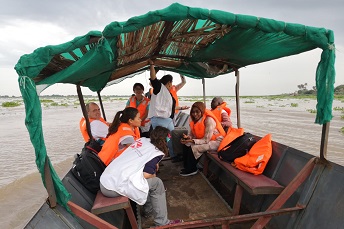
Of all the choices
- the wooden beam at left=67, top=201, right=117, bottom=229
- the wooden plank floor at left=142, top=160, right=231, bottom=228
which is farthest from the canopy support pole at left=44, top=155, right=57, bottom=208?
the wooden plank floor at left=142, top=160, right=231, bottom=228

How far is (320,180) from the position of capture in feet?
7.94

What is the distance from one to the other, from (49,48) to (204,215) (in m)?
2.67

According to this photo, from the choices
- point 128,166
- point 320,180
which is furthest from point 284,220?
point 128,166

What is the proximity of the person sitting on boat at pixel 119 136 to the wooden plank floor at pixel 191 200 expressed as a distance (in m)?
1.02

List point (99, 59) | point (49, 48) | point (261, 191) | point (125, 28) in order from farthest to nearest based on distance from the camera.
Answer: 1. point (261, 191)
2. point (99, 59)
3. point (125, 28)
4. point (49, 48)

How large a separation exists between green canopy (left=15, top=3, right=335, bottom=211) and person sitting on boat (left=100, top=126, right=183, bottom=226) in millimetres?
466

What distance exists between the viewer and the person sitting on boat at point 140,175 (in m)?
2.37

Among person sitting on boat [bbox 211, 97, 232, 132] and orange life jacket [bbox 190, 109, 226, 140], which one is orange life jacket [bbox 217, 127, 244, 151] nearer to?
orange life jacket [bbox 190, 109, 226, 140]

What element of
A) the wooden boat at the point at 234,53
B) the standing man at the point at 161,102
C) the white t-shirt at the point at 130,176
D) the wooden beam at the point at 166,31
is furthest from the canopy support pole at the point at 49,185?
the standing man at the point at 161,102

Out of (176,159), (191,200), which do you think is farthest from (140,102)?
(191,200)

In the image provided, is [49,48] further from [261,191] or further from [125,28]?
[261,191]

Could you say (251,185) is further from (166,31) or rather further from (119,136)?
(166,31)

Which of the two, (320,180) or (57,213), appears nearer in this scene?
(57,213)

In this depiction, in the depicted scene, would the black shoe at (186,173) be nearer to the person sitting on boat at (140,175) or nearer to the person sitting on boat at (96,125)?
the person sitting on boat at (96,125)
